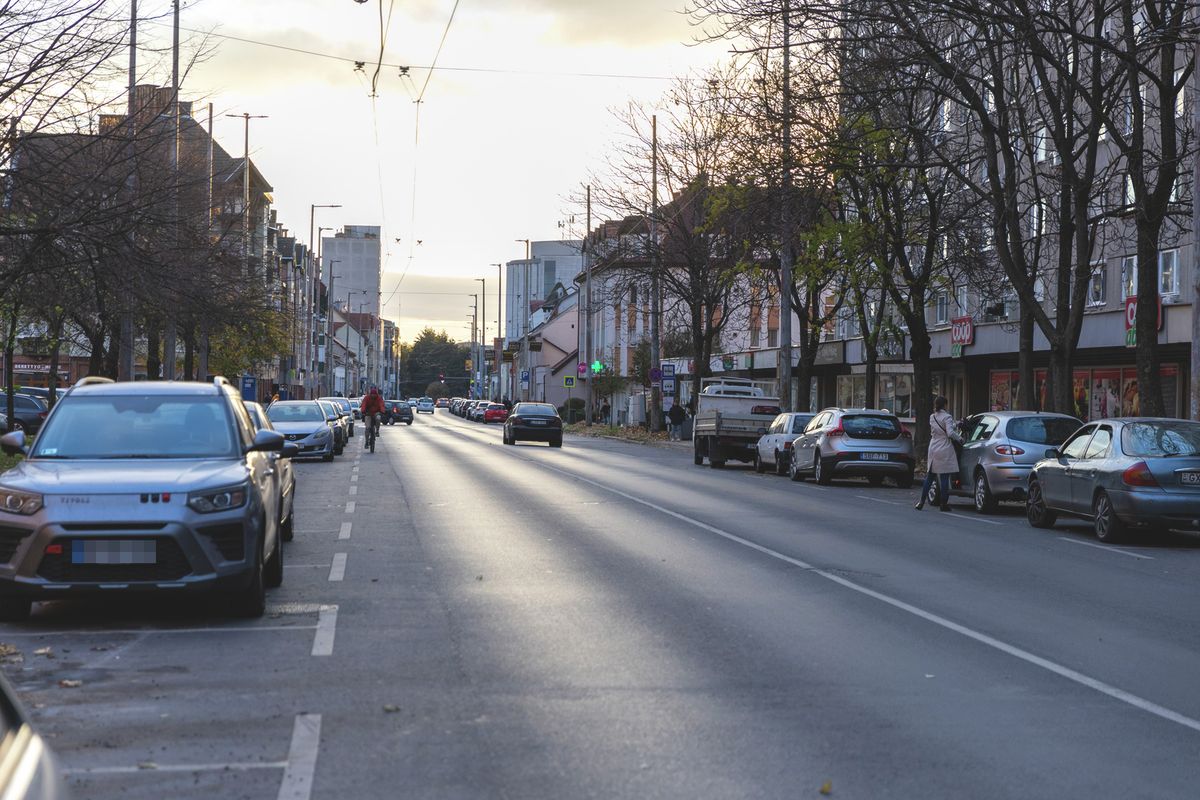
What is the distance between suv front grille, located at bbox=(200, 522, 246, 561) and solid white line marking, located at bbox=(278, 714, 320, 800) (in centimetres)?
278

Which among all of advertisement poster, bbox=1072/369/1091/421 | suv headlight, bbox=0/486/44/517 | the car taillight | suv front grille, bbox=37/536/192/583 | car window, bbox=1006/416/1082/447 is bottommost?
suv front grille, bbox=37/536/192/583

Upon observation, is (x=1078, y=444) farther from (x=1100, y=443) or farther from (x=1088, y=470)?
(x=1088, y=470)

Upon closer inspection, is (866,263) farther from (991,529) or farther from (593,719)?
(593,719)

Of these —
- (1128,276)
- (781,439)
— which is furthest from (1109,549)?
(1128,276)

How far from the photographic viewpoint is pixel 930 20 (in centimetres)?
2111

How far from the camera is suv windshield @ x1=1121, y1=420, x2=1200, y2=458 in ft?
54.4

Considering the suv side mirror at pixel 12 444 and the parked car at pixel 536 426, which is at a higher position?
the suv side mirror at pixel 12 444

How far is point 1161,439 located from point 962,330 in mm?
23945

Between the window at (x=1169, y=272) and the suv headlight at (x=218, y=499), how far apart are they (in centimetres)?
2684

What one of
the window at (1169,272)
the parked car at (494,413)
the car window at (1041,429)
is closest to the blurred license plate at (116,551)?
the car window at (1041,429)

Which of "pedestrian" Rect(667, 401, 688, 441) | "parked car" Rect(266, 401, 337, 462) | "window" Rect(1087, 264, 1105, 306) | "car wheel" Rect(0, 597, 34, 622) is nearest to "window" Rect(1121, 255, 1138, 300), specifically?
"window" Rect(1087, 264, 1105, 306)

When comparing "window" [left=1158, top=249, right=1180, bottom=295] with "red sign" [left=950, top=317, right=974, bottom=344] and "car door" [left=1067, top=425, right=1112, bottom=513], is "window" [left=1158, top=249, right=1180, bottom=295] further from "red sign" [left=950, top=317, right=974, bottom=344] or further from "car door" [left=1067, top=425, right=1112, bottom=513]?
"car door" [left=1067, top=425, right=1112, bottom=513]

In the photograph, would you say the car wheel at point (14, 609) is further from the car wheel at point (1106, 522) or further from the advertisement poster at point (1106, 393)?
the advertisement poster at point (1106, 393)

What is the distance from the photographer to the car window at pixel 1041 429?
68.7ft
